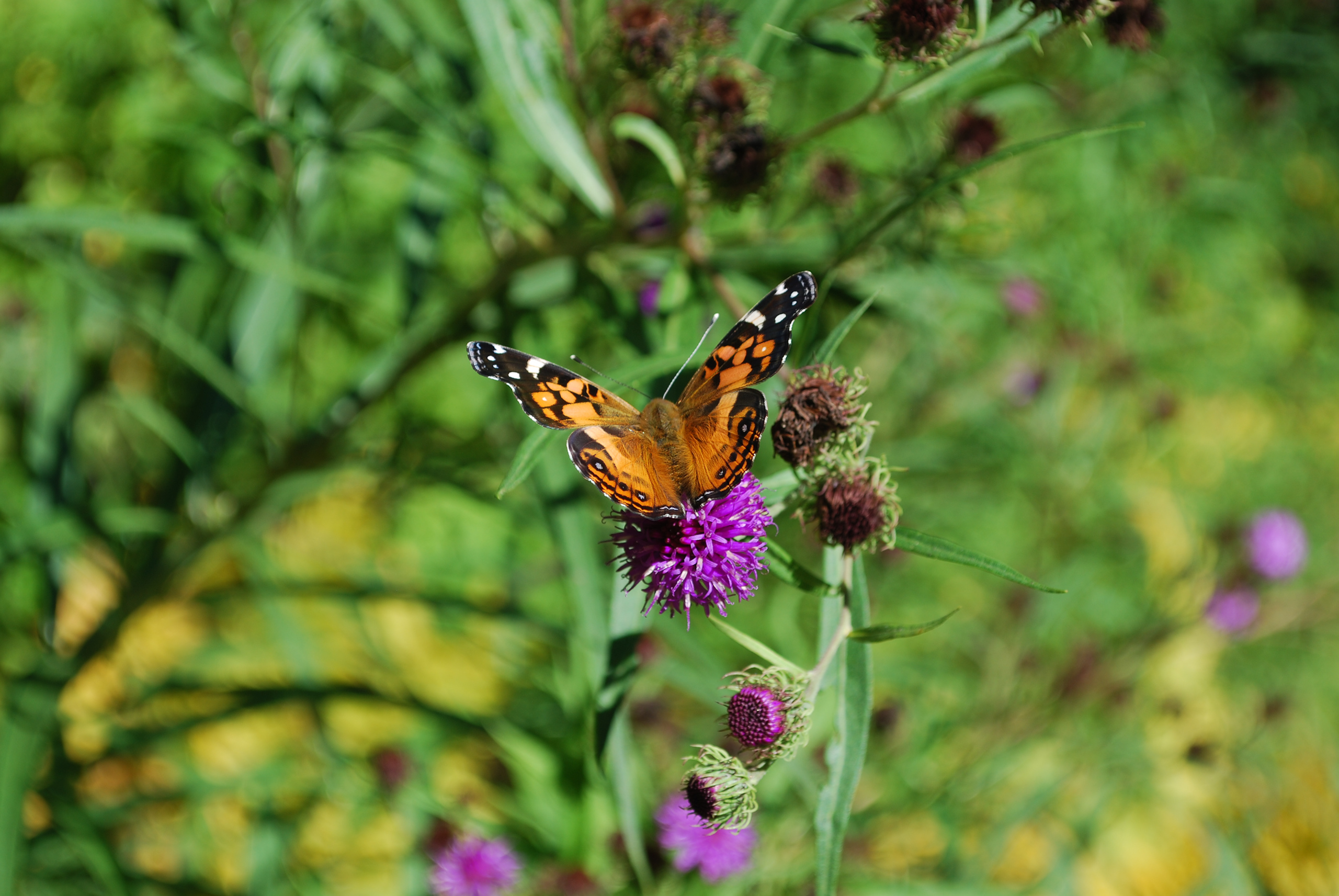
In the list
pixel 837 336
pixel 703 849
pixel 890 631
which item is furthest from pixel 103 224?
pixel 703 849

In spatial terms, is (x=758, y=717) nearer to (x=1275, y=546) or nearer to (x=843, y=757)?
(x=843, y=757)

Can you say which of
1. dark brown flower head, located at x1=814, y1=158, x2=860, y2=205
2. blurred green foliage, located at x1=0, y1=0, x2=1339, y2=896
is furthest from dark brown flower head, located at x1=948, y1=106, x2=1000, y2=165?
dark brown flower head, located at x1=814, y1=158, x2=860, y2=205

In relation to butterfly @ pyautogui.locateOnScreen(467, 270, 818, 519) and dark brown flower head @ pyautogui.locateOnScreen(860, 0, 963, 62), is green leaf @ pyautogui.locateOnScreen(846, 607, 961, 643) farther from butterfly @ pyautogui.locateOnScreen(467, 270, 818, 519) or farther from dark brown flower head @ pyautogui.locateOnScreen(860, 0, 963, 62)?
dark brown flower head @ pyautogui.locateOnScreen(860, 0, 963, 62)

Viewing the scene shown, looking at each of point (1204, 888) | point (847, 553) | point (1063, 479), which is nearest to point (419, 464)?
point (847, 553)

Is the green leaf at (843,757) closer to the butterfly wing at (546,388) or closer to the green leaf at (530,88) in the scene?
the butterfly wing at (546,388)

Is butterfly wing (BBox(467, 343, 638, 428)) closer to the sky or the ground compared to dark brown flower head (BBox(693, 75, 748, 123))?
closer to the ground
